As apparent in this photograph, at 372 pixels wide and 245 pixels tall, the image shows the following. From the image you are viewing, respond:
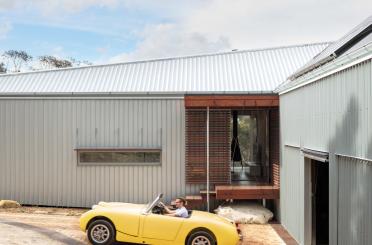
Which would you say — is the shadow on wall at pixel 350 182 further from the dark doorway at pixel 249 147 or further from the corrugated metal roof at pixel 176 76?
the corrugated metal roof at pixel 176 76

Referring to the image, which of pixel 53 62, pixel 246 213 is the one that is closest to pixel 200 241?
pixel 246 213

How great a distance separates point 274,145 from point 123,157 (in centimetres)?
524

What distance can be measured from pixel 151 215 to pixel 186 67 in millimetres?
10060

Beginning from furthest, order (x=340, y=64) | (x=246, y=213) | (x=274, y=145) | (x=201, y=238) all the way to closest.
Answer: (x=274, y=145), (x=246, y=213), (x=201, y=238), (x=340, y=64)

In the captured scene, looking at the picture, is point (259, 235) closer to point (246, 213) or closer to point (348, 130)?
point (246, 213)

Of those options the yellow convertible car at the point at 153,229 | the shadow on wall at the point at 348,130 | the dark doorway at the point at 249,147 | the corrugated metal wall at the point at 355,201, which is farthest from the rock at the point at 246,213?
the shadow on wall at the point at 348,130

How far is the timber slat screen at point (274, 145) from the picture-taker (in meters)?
15.3

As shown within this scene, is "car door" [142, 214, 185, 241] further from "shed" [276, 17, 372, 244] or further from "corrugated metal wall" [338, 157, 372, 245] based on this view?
"corrugated metal wall" [338, 157, 372, 245]

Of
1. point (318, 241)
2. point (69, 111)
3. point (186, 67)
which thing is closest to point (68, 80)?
point (69, 111)

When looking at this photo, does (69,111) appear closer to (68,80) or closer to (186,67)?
(68,80)

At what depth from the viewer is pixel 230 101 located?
49.9ft

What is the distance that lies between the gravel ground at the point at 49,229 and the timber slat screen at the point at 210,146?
2601mm

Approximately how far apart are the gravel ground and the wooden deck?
3.45 feet

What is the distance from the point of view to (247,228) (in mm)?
14125
